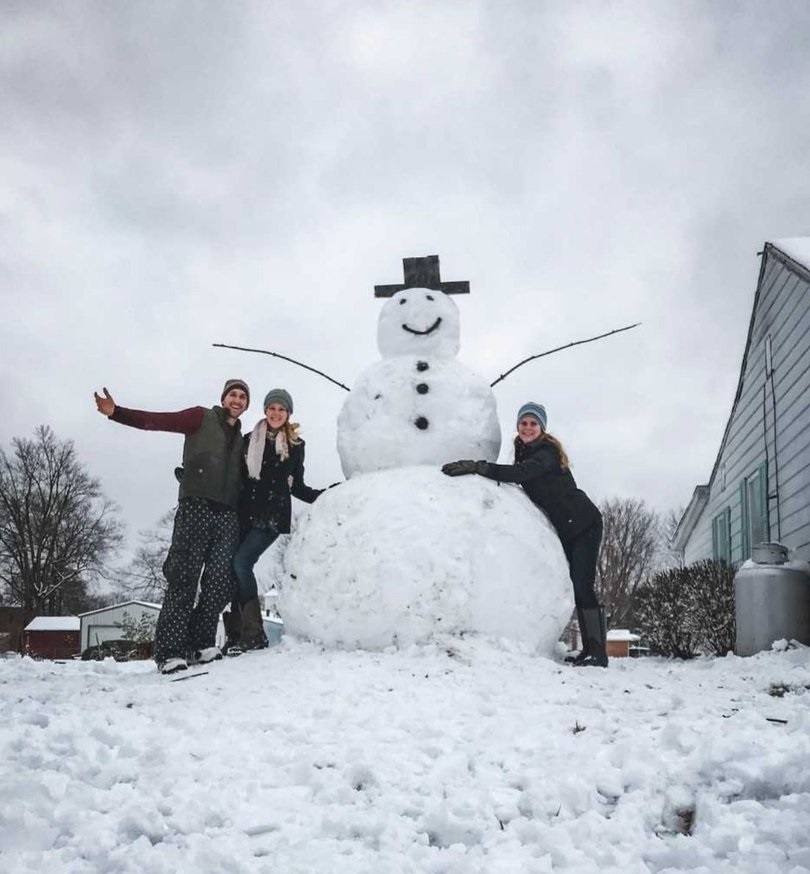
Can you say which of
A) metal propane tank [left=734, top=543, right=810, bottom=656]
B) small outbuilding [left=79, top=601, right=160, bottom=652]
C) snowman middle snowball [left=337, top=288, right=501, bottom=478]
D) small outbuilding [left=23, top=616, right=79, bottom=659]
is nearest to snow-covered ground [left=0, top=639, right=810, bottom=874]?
snowman middle snowball [left=337, top=288, right=501, bottom=478]

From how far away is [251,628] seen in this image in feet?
17.8

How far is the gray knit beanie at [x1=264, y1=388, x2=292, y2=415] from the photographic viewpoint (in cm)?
555

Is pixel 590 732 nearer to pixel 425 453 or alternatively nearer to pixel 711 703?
pixel 711 703

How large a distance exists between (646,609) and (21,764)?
8035 mm

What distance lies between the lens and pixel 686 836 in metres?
2.26

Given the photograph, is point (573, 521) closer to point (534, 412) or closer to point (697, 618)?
point (534, 412)

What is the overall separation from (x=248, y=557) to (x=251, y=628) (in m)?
0.54

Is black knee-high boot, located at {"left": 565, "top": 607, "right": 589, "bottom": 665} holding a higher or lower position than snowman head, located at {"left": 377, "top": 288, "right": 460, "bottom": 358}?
lower

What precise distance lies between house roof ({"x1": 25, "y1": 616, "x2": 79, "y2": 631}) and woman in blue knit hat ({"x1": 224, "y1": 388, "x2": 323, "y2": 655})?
2098 cm

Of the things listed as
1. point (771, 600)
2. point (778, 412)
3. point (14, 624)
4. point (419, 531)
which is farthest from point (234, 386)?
point (14, 624)

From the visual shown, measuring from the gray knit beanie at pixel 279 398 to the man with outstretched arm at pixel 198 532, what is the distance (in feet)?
1.42

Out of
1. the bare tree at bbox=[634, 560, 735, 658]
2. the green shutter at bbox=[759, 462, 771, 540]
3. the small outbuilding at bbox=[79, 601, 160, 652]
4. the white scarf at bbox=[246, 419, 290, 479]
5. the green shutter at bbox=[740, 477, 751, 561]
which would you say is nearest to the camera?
the white scarf at bbox=[246, 419, 290, 479]

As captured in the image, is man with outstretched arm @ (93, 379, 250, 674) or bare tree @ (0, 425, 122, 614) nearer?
man with outstretched arm @ (93, 379, 250, 674)

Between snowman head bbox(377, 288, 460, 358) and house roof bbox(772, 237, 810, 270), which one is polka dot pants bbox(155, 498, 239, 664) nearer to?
snowman head bbox(377, 288, 460, 358)
